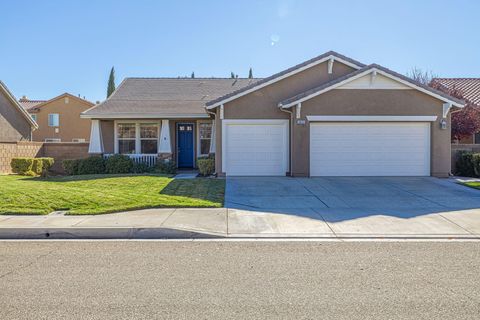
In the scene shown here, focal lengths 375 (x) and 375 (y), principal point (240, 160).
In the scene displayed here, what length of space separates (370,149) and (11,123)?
20331 mm

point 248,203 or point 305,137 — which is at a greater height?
point 305,137

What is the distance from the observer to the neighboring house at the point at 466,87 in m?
21.3

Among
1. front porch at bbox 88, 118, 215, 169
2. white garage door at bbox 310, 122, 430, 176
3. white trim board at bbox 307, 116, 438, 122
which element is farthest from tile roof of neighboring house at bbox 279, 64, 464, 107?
front porch at bbox 88, 118, 215, 169

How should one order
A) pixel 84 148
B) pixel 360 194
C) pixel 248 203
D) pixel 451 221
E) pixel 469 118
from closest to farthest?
pixel 451 221 < pixel 248 203 < pixel 360 194 < pixel 469 118 < pixel 84 148

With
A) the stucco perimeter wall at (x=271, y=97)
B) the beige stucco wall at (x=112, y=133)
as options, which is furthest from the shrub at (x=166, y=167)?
the stucco perimeter wall at (x=271, y=97)

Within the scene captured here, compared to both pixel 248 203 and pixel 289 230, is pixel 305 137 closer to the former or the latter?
pixel 248 203

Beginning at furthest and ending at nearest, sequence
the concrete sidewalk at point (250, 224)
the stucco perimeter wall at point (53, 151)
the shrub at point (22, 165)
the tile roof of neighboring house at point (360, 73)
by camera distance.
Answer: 1. the stucco perimeter wall at point (53, 151)
2. the shrub at point (22, 165)
3. the tile roof of neighboring house at point (360, 73)
4. the concrete sidewalk at point (250, 224)

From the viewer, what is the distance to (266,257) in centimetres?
597

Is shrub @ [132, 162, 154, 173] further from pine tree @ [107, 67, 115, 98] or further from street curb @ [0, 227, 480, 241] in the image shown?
pine tree @ [107, 67, 115, 98]

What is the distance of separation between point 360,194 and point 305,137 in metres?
4.16

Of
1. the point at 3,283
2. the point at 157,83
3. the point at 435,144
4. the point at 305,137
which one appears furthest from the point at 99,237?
the point at 157,83

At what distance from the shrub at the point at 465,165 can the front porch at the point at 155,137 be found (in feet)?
37.7

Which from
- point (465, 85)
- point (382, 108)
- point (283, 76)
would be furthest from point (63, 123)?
point (465, 85)

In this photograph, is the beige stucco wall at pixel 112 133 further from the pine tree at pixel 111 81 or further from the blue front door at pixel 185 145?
the pine tree at pixel 111 81
